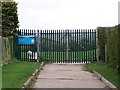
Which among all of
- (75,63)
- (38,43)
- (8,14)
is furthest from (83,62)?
(8,14)

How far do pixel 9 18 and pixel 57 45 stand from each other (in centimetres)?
563

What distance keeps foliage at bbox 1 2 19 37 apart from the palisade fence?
11.0 feet

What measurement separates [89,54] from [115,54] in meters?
11.5

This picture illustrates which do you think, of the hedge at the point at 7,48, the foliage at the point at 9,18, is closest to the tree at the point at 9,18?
the foliage at the point at 9,18

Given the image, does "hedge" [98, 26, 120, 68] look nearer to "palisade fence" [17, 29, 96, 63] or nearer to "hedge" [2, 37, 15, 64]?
"palisade fence" [17, 29, 96, 63]

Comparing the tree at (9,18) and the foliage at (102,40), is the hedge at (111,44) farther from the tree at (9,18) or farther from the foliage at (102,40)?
the tree at (9,18)

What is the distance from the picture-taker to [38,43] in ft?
105

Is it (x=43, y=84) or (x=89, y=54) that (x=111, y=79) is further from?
(x=89, y=54)

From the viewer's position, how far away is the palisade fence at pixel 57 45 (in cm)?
3197

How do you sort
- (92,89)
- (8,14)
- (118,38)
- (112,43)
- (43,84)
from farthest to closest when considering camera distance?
(8,14) → (112,43) → (118,38) → (43,84) → (92,89)

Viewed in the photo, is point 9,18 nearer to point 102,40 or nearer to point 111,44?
point 102,40

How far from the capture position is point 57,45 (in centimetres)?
3247

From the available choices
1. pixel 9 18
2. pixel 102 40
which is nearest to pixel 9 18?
pixel 9 18

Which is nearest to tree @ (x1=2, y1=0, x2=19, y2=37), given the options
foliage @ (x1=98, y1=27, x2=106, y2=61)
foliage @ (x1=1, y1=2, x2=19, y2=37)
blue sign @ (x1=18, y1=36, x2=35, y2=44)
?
foliage @ (x1=1, y1=2, x2=19, y2=37)
